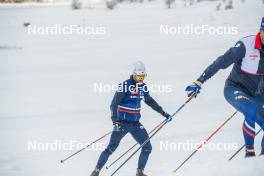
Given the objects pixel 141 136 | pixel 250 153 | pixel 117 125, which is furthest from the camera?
pixel 141 136

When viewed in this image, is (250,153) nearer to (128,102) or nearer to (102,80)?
(128,102)

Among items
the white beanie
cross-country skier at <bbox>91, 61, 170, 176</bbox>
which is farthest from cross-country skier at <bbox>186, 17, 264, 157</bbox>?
cross-country skier at <bbox>91, 61, 170, 176</bbox>

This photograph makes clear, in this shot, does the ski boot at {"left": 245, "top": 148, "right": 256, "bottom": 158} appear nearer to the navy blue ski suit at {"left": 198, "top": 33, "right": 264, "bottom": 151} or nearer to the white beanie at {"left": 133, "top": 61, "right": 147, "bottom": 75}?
the navy blue ski suit at {"left": 198, "top": 33, "right": 264, "bottom": 151}

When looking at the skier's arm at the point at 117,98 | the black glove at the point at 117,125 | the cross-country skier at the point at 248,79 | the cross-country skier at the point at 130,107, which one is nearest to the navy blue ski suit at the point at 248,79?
the cross-country skier at the point at 248,79

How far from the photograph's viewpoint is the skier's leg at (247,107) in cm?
529

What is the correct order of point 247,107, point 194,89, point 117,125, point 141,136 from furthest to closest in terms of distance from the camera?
point 141,136 → point 117,125 → point 194,89 → point 247,107

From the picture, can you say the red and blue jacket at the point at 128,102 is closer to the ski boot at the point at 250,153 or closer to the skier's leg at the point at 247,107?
the skier's leg at the point at 247,107

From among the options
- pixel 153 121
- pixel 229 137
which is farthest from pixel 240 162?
pixel 153 121

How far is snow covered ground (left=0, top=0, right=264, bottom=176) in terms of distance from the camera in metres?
8.03

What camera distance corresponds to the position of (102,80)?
15.4 metres

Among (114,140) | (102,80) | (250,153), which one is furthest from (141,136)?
(102,80)

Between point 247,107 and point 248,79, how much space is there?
1.14 feet

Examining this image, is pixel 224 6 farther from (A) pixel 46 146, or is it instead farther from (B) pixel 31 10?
(A) pixel 46 146

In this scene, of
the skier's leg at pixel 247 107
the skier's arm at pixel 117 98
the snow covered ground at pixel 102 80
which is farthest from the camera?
the snow covered ground at pixel 102 80
